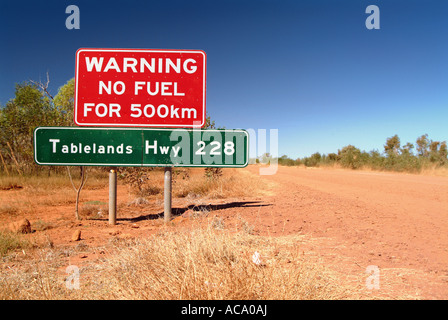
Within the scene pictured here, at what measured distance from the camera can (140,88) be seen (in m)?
5.18

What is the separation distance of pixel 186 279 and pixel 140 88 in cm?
399

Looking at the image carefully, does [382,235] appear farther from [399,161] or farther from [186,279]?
[399,161]

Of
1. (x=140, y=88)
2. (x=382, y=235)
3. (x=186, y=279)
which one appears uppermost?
(x=140, y=88)

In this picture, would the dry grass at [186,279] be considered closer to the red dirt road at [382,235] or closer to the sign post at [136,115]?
the red dirt road at [382,235]

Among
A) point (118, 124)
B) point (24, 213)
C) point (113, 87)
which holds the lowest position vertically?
point (24, 213)

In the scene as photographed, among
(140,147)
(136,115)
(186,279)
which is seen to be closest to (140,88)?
(136,115)

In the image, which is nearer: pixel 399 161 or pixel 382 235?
pixel 382 235

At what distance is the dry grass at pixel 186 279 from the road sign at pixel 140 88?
9.52 feet

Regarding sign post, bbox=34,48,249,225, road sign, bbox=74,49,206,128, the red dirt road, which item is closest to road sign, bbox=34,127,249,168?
sign post, bbox=34,48,249,225

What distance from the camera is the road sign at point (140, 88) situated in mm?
5121

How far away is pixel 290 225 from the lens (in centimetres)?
482

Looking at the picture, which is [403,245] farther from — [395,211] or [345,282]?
[395,211]

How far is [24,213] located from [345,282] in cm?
748
